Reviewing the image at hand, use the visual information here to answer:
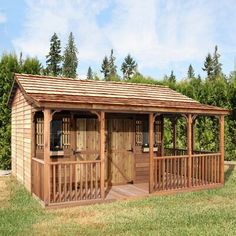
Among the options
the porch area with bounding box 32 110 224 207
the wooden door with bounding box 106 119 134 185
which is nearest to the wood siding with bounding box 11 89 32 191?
the porch area with bounding box 32 110 224 207

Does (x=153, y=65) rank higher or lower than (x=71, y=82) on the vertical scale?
higher

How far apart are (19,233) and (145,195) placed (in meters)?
4.21

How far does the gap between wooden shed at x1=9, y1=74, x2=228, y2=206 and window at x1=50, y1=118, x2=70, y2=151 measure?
0.10 feet

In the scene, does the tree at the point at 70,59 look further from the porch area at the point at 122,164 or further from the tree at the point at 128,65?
the porch area at the point at 122,164

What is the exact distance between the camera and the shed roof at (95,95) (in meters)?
8.20

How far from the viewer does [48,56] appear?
54.4 meters

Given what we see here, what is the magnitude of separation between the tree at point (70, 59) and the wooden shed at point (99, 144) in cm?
4972

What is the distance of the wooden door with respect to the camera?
1070 centimetres

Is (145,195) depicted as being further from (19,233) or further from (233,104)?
(233,104)

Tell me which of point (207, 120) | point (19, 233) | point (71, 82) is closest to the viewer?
point (19, 233)

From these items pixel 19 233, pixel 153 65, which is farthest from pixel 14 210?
pixel 153 65

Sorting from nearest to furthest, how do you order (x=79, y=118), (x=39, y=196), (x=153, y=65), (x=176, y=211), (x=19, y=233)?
(x=19, y=233), (x=176, y=211), (x=39, y=196), (x=79, y=118), (x=153, y=65)

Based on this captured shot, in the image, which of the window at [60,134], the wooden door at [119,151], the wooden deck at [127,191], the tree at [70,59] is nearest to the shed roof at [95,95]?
the window at [60,134]

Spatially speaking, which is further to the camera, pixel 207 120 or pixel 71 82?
pixel 207 120
